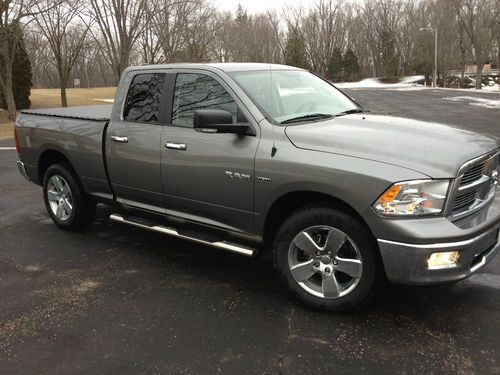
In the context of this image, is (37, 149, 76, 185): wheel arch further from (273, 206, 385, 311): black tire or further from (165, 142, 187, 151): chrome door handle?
(273, 206, 385, 311): black tire

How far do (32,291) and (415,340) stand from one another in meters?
2.99

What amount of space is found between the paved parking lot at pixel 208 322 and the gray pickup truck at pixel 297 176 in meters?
0.33

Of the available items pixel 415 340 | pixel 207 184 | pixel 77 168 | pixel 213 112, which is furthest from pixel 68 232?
pixel 415 340

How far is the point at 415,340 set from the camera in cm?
323

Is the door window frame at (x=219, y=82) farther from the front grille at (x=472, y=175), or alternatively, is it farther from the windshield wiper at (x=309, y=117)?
the front grille at (x=472, y=175)

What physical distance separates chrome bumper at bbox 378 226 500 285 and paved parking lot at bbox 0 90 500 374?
0.41m

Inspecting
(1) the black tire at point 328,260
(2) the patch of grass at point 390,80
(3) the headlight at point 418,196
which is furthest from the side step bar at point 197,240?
(2) the patch of grass at point 390,80

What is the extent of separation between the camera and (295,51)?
2879 inches

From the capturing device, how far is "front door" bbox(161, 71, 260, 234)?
3.86 meters

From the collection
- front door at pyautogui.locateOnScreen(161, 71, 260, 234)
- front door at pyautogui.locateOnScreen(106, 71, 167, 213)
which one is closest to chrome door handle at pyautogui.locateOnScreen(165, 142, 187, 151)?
front door at pyautogui.locateOnScreen(161, 71, 260, 234)

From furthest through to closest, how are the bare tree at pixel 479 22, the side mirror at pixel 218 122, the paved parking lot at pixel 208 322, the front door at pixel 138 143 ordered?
the bare tree at pixel 479 22
the front door at pixel 138 143
the side mirror at pixel 218 122
the paved parking lot at pixel 208 322

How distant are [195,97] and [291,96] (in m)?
0.82

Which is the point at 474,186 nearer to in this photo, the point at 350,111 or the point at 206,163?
the point at 350,111

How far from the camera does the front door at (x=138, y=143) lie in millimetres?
4508
